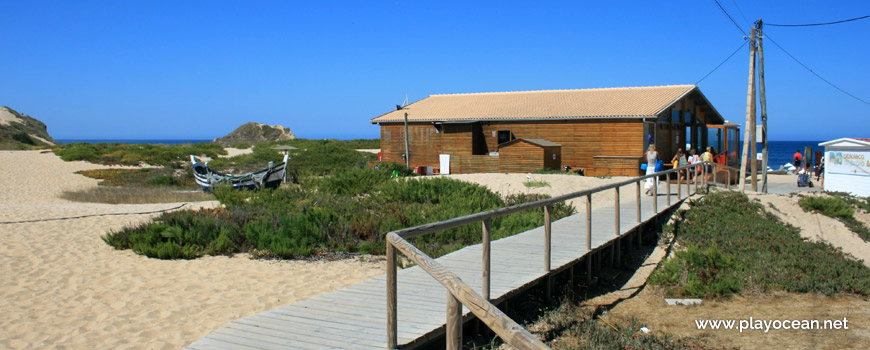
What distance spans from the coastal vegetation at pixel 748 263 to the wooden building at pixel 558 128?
1013cm

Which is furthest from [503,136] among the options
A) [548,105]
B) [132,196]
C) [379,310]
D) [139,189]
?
[379,310]

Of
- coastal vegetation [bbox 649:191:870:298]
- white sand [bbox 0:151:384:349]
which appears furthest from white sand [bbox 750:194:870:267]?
white sand [bbox 0:151:384:349]

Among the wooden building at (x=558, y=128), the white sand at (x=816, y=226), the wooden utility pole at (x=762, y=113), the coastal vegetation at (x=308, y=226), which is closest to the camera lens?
the coastal vegetation at (x=308, y=226)

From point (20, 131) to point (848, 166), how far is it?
6770 cm

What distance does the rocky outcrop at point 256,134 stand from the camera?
74000mm

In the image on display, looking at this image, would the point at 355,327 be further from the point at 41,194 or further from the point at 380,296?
the point at 41,194

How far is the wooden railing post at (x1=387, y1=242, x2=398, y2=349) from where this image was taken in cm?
437

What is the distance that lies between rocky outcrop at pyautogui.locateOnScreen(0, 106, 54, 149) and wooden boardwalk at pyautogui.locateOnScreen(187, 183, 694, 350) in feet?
175

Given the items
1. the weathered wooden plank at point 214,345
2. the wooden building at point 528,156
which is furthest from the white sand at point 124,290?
the wooden building at point 528,156

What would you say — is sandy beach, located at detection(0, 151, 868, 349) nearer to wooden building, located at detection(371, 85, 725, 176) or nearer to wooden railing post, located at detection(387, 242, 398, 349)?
wooden railing post, located at detection(387, 242, 398, 349)

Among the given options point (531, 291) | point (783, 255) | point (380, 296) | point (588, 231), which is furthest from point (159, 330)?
point (783, 255)

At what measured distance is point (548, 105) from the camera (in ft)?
88.9

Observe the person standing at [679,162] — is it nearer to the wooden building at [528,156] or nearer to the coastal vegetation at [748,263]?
the coastal vegetation at [748,263]

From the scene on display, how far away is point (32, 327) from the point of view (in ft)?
20.2
